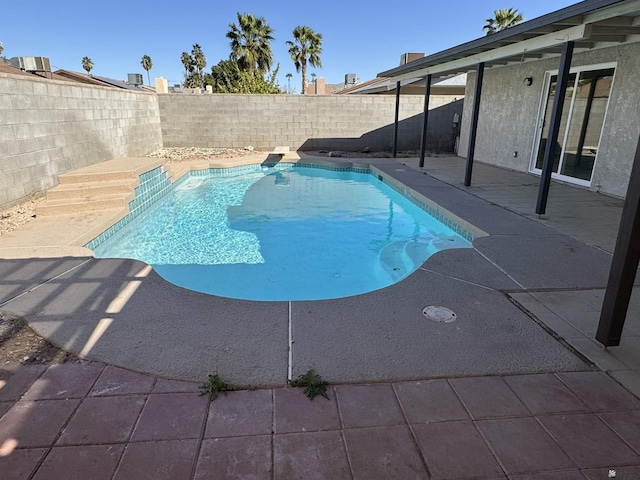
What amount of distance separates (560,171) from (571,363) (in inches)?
278

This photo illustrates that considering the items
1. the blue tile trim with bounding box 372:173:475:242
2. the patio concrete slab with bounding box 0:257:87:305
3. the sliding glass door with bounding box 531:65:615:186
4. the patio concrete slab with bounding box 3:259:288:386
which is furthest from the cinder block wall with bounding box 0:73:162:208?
the sliding glass door with bounding box 531:65:615:186

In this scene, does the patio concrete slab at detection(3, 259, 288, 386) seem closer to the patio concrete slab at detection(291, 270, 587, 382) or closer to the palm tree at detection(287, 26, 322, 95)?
the patio concrete slab at detection(291, 270, 587, 382)

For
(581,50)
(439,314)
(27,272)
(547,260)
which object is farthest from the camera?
(581,50)

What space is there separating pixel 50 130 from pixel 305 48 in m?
26.9

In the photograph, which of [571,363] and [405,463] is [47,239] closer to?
[405,463]

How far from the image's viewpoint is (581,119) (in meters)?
7.47

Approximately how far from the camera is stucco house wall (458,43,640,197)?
6.31 m

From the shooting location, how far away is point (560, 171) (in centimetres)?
810

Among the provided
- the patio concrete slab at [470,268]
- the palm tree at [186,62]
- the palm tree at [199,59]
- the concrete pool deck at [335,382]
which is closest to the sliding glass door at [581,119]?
the patio concrete slab at [470,268]

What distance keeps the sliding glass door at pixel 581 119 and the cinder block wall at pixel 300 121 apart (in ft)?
18.8

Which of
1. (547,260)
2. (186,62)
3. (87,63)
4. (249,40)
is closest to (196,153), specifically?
(547,260)

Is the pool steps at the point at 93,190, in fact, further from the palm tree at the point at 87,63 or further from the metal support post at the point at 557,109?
the palm tree at the point at 87,63

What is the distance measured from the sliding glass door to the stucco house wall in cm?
19

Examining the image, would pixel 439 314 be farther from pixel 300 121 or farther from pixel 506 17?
pixel 506 17
